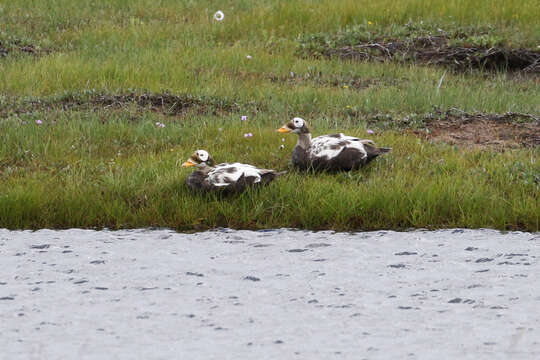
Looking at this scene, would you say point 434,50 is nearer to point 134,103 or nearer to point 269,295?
point 134,103

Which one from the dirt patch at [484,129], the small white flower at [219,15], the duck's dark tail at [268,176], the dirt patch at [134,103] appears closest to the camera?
the duck's dark tail at [268,176]

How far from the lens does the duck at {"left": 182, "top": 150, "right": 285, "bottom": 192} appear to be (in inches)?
291

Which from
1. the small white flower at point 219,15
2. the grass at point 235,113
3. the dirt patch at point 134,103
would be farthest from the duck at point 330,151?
the small white flower at point 219,15

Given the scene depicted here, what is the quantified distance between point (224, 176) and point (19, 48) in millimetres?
8283

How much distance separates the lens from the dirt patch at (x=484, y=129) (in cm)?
939

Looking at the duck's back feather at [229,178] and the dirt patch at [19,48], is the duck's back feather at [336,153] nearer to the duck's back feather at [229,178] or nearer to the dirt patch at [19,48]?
the duck's back feather at [229,178]

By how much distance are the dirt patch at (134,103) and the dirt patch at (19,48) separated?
130 inches

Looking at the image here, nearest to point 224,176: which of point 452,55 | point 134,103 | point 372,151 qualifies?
point 372,151

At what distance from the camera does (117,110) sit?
34.6ft

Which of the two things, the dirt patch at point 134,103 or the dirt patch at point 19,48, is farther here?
the dirt patch at point 19,48

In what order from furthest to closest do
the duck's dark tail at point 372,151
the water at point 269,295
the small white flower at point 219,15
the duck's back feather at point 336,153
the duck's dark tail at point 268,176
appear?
the small white flower at point 219,15 < the duck's dark tail at point 372,151 < the duck's back feather at point 336,153 < the duck's dark tail at point 268,176 < the water at point 269,295

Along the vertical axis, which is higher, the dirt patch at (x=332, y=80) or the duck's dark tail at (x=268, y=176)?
the dirt patch at (x=332, y=80)

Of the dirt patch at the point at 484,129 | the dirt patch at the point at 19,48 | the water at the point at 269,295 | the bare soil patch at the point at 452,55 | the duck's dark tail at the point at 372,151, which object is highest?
the dirt patch at the point at 19,48

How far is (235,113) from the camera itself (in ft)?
35.0
